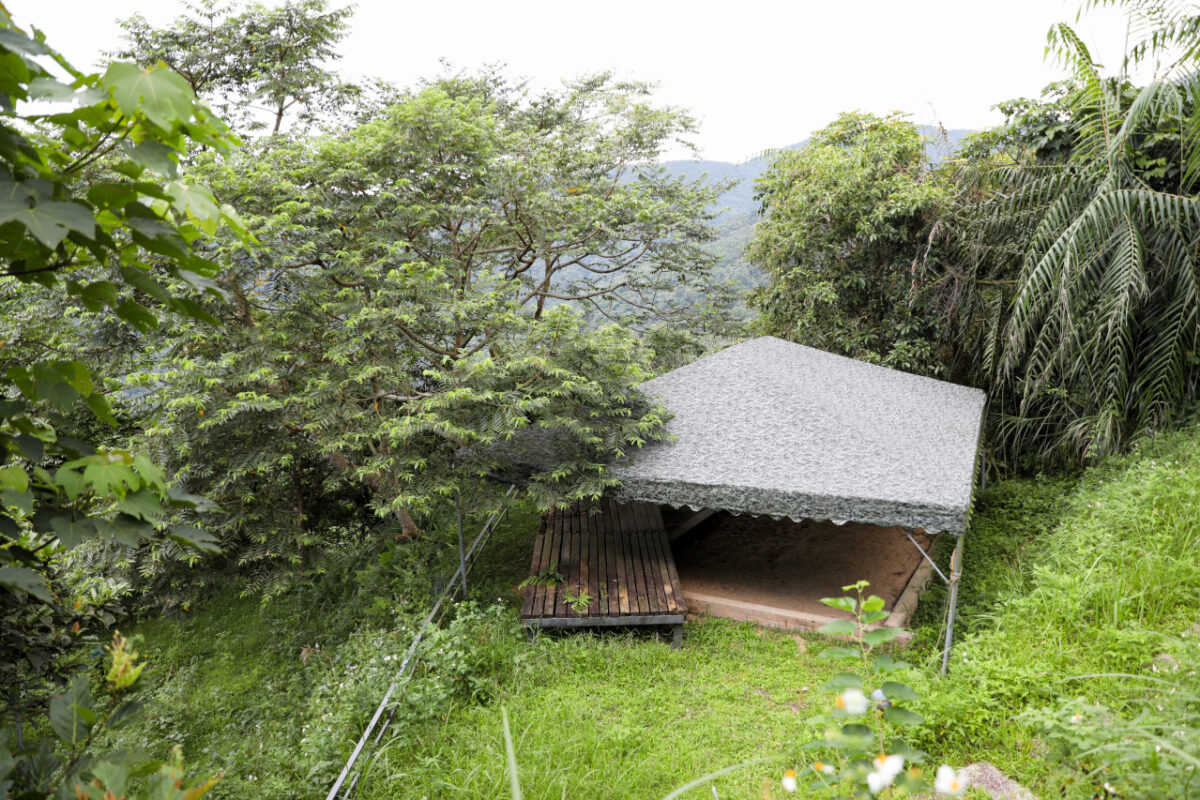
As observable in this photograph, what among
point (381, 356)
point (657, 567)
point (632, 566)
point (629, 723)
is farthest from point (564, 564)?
point (381, 356)

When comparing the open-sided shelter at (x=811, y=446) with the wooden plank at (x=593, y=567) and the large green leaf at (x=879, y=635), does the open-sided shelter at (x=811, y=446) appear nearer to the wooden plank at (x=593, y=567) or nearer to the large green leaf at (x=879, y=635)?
the wooden plank at (x=593, y=567)

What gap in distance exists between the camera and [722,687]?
4344 mm

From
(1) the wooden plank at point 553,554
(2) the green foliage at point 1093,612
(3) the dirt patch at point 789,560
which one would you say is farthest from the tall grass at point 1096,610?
(1) the wooden plank at point 553,554

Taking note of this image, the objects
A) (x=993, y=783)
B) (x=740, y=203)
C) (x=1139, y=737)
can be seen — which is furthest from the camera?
(x=740, y=203)

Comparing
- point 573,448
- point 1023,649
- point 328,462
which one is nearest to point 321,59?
point 328,462

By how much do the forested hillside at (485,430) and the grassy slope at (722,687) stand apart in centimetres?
3

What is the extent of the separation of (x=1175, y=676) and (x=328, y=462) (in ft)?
23.8

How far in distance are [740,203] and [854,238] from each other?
1186 inches

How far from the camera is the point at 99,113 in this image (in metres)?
1.14

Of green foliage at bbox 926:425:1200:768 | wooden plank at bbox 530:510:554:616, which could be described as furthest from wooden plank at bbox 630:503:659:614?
green foliage at bbox 926:425:1200:768

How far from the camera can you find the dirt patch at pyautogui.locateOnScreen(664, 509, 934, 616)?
595 centimetres

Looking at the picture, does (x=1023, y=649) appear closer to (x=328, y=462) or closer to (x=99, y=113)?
(x=99, y=113)

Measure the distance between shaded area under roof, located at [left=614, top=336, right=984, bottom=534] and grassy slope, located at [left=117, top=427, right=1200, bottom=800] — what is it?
3.08 feet

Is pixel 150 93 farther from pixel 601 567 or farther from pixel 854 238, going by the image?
pixel 854 238
